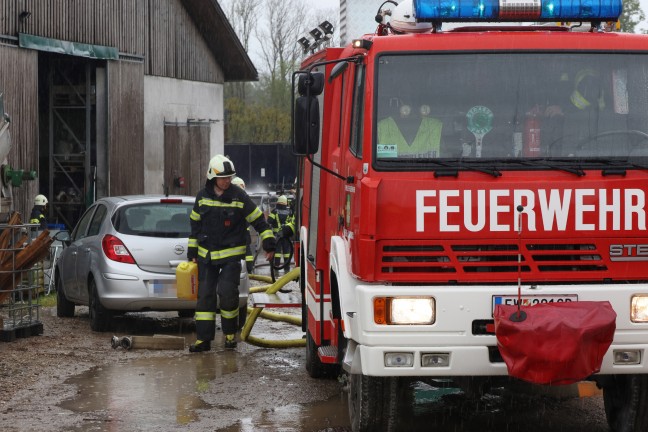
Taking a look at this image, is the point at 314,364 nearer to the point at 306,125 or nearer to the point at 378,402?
the point at 378,402

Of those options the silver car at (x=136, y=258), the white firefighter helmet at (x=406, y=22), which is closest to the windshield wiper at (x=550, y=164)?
the white firefighter helmet at (x=406, y=22)

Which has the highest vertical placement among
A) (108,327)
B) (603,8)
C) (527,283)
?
(603,8)

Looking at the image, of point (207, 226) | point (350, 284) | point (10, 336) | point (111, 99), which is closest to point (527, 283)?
point (350, 284)

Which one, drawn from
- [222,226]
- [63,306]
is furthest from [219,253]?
[63,306]

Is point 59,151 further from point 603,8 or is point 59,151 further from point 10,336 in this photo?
point 603,8

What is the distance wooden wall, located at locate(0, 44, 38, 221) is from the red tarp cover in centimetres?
1869

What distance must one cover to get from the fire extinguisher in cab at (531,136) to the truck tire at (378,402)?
155 centimetres

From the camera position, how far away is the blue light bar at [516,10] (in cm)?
745

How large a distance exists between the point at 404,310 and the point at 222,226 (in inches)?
205

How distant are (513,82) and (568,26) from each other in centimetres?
89

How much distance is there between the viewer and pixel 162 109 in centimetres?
3142

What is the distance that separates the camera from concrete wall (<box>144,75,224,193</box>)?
30688 mm

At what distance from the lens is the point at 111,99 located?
92.4ft

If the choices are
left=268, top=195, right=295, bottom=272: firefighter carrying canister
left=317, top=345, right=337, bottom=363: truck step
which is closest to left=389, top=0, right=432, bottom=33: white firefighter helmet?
left=317, top=345, right=337, bottom=363: truck step
